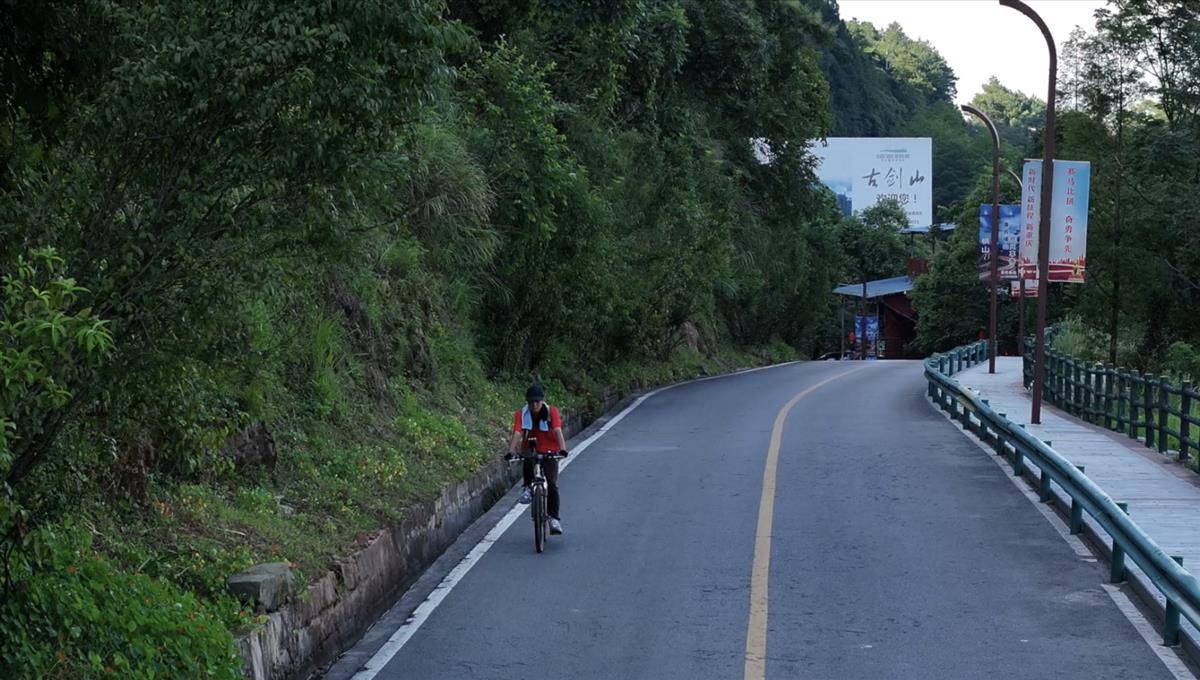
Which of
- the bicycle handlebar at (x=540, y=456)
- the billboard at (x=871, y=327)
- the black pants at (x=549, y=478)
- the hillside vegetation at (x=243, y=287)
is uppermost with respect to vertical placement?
the hillside vegetation at (x=243, y=287)

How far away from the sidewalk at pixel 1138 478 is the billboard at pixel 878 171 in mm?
63843

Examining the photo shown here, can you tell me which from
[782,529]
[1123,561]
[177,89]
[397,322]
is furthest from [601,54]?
[177,89]

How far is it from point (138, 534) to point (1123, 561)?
771cm

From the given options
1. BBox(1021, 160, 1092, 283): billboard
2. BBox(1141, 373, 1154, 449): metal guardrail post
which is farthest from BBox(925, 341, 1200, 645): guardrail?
BBox(1021, 160, 1092, 283): billboard

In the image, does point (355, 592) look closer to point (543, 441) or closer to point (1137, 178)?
point (543, 441)

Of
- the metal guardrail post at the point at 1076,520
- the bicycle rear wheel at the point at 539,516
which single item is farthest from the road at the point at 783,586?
the metal guardrail post at the point at 1076,520

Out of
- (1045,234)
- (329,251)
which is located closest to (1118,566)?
(329,251)

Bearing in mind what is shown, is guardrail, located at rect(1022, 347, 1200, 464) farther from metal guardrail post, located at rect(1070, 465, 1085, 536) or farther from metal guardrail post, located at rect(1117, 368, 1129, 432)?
metal guardrail post, located at rect(1070, 465, 1085, 536)

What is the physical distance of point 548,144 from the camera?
76.5ft

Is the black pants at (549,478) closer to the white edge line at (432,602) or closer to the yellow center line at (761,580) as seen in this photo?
the white edge line at (432,602)

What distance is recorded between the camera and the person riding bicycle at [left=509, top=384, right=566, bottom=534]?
44.4ft

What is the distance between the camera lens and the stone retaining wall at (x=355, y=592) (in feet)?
29.0

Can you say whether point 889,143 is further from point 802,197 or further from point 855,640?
point 855,640

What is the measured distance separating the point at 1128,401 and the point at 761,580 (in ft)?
40.7
